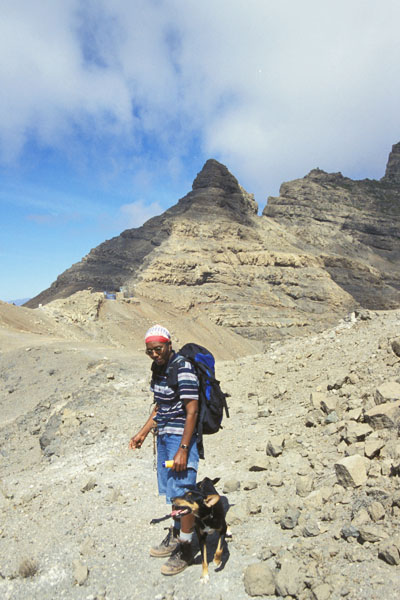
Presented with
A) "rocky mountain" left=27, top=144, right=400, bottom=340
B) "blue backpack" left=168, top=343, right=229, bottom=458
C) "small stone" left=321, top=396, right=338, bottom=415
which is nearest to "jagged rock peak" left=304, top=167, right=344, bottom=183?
"rocky mountain" left=27, top=144, right=400, bottom=340

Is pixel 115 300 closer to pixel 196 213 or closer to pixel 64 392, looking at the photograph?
pixel 196 213

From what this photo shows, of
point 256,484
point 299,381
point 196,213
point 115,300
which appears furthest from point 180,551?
point 196,213

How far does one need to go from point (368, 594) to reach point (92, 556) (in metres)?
2.22

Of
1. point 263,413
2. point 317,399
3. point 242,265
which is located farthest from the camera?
point 242,265

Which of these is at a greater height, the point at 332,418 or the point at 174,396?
the point at 174,396

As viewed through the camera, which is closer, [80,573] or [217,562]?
[217,562]

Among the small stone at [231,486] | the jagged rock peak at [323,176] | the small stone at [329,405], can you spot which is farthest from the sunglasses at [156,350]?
the jagged rock peak at [323,176]

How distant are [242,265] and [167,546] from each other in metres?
42.0

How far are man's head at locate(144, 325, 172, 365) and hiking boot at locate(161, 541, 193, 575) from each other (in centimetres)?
140

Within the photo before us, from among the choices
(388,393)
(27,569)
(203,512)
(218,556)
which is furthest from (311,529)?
(27,569)

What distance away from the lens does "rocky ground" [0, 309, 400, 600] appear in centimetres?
257

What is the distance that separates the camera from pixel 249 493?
3898mm

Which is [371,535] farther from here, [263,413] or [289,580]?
[263,413]

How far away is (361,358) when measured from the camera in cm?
704
